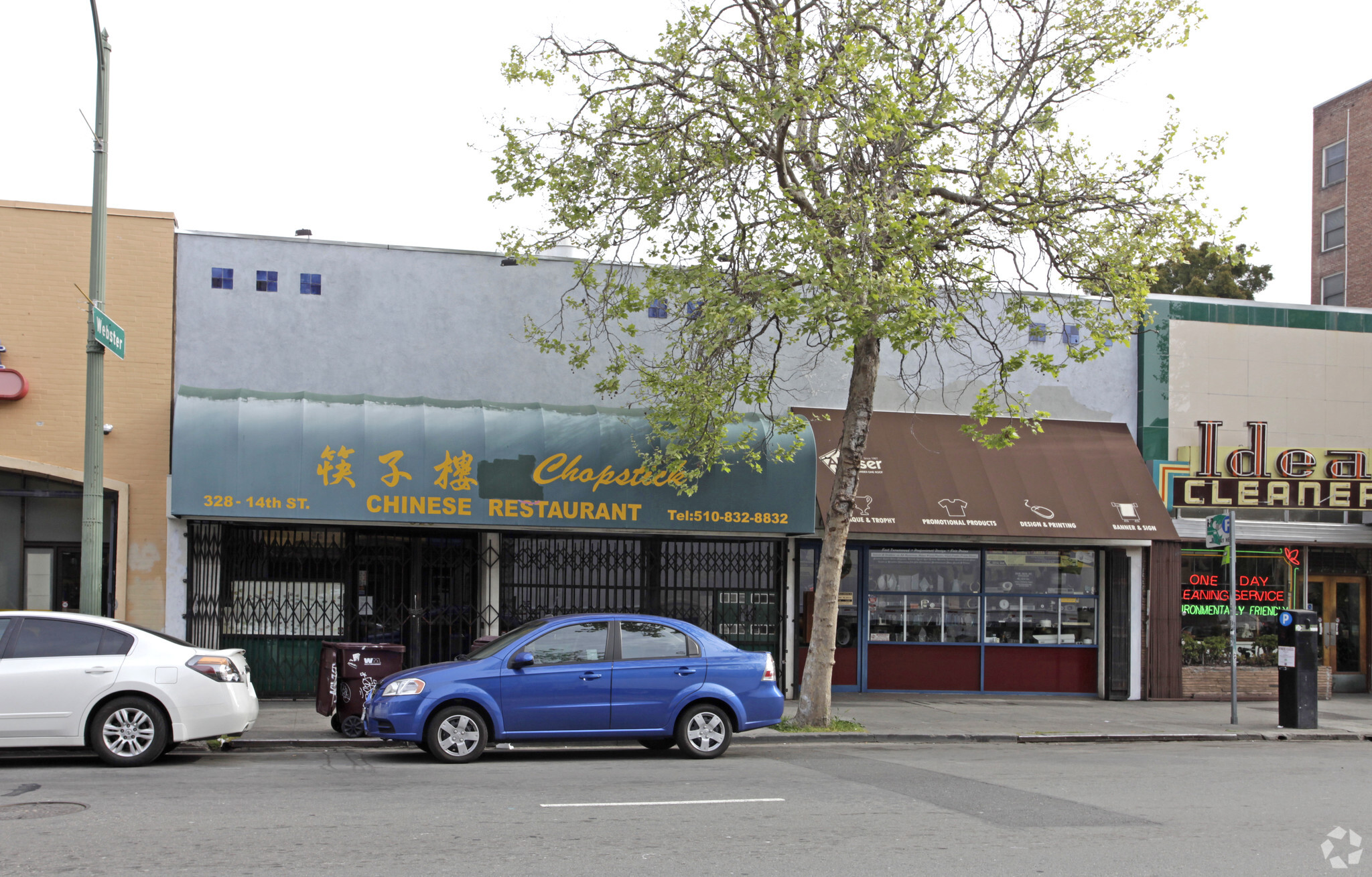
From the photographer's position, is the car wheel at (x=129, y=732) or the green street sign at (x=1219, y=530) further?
the green street sign at (x=1219, y=530)

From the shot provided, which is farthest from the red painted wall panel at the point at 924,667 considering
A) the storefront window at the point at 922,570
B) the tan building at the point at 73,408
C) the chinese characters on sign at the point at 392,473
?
the tan building at the point at 73,408

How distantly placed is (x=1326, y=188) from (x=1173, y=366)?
28711mm

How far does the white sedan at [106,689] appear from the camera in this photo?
10664 mm

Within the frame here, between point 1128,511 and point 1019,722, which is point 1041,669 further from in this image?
point 1019,722

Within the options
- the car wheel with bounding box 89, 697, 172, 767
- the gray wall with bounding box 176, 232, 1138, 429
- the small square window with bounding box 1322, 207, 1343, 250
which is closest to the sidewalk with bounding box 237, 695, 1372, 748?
the car wheel with bounding box 89, 697, 172, 767

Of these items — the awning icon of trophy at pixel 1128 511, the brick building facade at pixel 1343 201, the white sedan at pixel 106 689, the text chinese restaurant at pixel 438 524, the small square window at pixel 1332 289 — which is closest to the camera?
the white sedan at pixel 106 689

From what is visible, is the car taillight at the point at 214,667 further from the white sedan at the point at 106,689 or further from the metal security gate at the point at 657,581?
the metal security gate at the point at 657,581

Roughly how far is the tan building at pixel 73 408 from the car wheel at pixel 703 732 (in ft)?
26.0

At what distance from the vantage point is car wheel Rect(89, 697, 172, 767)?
1080cm

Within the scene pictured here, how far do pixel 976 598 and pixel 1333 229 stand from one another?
3146 cm

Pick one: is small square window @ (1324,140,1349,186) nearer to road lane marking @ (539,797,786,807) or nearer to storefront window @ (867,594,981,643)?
storefront window @ (867,594,981,643)

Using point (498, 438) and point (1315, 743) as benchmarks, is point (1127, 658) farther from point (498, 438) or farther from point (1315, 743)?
point (498, 438)

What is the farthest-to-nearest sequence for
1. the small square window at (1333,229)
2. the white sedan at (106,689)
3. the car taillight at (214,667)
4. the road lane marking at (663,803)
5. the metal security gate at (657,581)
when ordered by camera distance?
the small square window at (1333,229) → the metal security gate at (657,581) → the car taillight at (214,667) → the white sedan at (106,689) → the road lane marking at (663,803)

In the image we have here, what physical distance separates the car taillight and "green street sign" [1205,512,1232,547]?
43.1 feet
